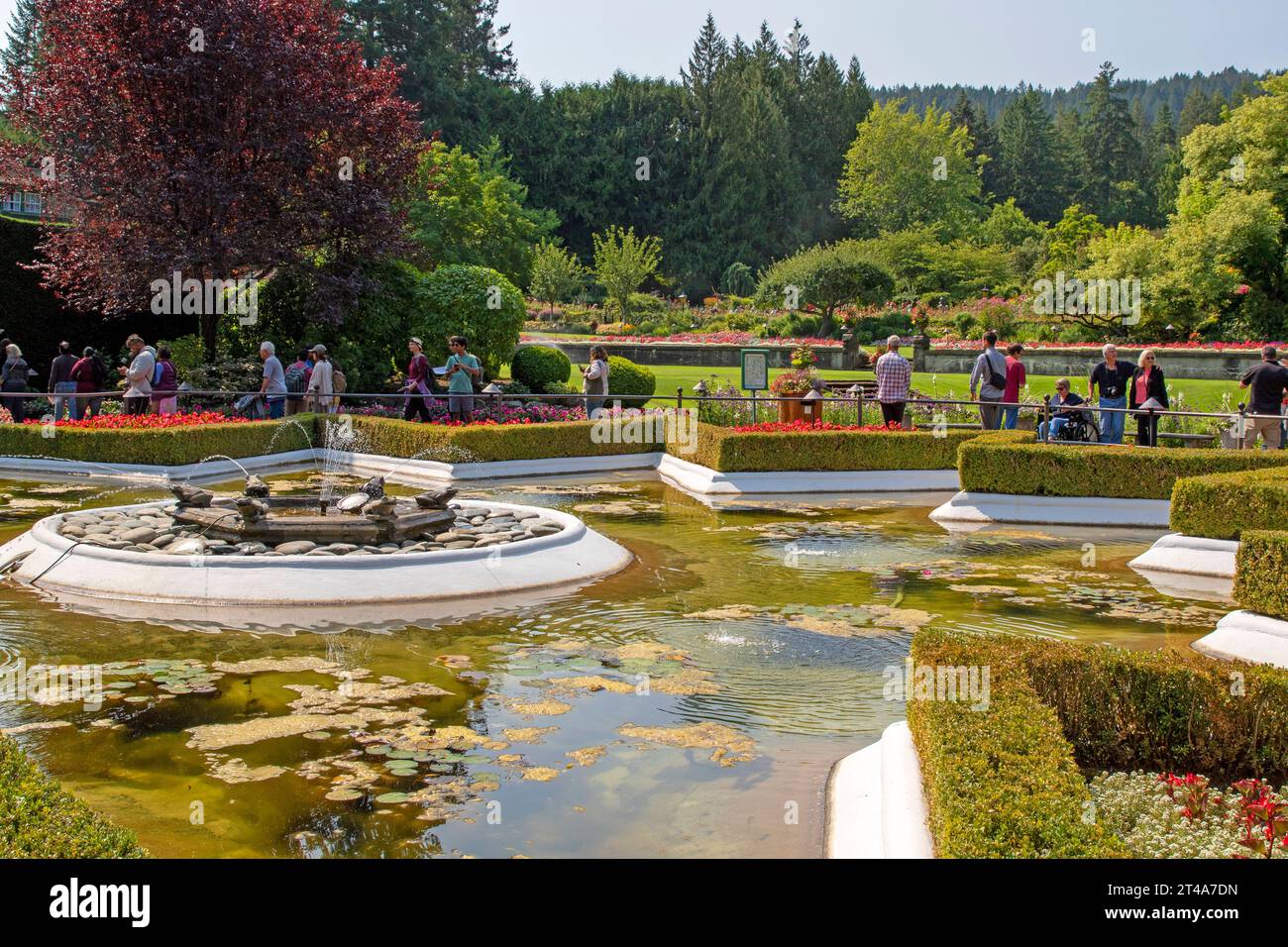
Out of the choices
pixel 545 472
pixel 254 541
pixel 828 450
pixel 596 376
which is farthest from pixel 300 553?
pixel 596 376

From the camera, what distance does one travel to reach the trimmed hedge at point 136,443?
1880cm

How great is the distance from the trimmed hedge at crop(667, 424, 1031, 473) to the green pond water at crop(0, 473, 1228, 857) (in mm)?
5079

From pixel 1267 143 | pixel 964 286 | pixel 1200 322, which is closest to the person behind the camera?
pixel 1200 322

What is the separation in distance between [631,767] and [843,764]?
3.78ft

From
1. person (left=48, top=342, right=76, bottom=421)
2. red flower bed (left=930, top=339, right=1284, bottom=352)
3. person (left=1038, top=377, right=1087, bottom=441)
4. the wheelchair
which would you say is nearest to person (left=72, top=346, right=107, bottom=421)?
person (left=48, top=342, right=76, bottom=421)

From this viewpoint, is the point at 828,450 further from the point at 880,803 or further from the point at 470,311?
the point at 880,803

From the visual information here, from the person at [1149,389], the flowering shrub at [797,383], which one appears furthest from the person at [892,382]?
the person at [1149,389]

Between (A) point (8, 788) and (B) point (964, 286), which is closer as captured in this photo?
(A) point (8, 788)

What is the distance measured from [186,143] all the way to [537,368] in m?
8.55

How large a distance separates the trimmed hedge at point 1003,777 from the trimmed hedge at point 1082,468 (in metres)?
9.15

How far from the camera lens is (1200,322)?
4128 cm

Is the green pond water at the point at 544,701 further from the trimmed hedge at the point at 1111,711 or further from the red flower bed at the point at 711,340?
the red flower bed at the point at 711,340
